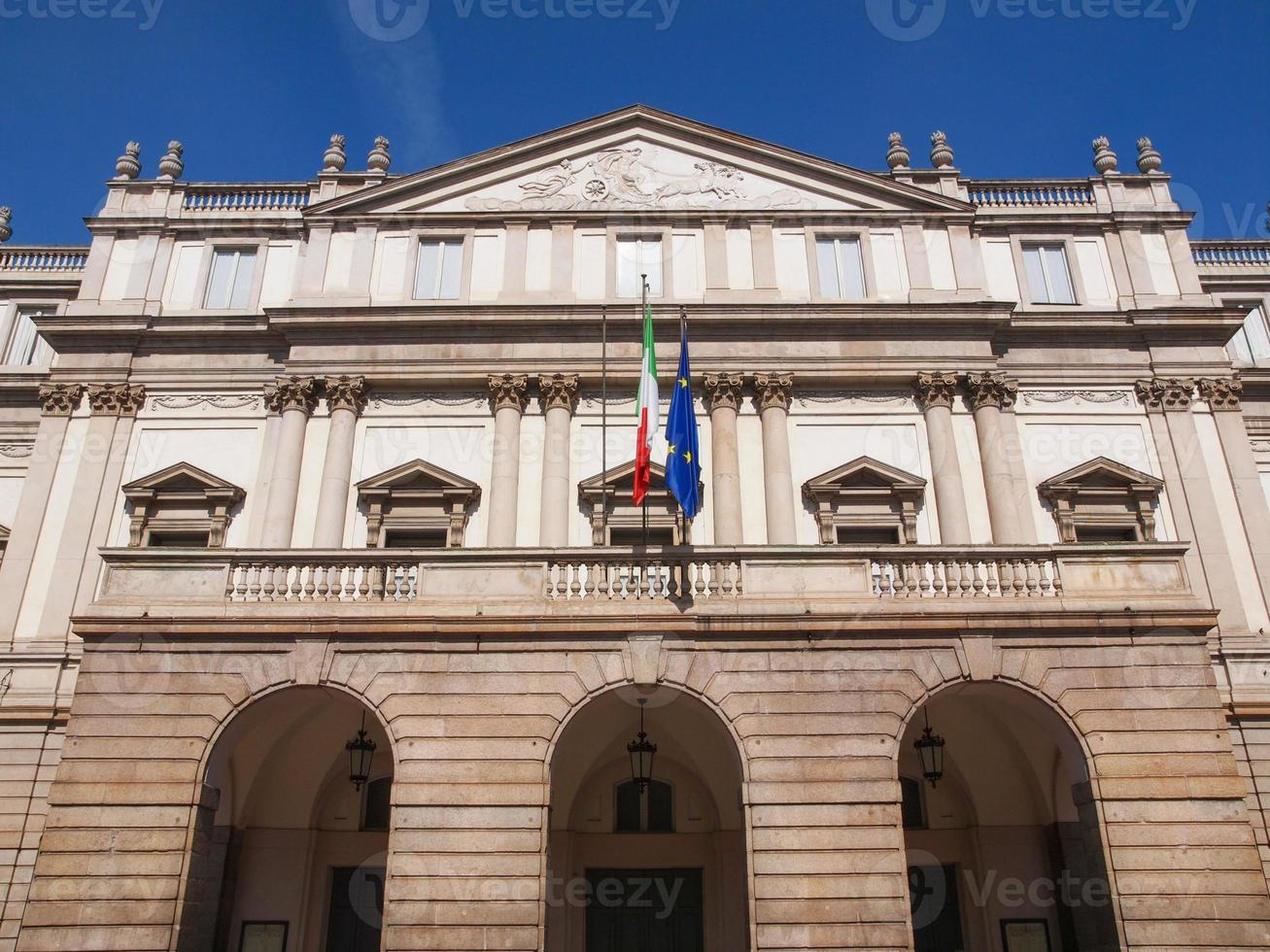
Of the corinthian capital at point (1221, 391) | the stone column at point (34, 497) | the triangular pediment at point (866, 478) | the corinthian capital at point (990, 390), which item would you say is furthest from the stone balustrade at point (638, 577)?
the corinthian capital at point (1221, 391)

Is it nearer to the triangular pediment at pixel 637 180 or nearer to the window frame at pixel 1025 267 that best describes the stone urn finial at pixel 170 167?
the triangular pediment at pixel 637 180

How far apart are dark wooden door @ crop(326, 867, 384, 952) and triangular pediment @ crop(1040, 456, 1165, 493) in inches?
616

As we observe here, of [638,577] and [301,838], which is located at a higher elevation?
[638,577]

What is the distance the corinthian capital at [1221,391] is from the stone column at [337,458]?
1899 cm

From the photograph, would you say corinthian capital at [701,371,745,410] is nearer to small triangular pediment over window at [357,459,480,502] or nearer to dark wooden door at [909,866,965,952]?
small triangular pediment over window at [357,459,480,502]

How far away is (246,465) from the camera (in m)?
22.0

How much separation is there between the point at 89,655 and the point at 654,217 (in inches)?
621

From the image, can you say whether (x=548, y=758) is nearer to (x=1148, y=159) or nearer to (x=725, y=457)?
(x=725, y=457)

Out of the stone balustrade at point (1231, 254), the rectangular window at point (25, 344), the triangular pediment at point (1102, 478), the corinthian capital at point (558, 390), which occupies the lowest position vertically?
the triangular pediment at point (1102, 478)

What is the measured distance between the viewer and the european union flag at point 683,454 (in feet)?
53.4

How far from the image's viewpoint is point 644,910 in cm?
1780

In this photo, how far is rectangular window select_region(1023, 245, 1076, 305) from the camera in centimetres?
2409

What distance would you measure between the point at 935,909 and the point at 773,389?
35.4 feet

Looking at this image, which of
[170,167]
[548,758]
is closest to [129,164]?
[170,167]
